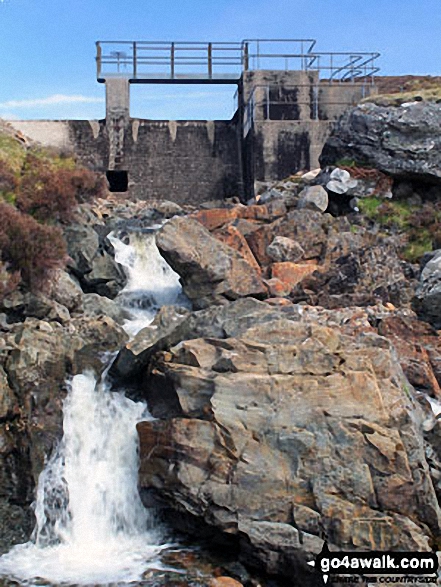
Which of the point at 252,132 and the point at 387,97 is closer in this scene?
the point at 387,97

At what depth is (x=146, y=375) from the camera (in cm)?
1241

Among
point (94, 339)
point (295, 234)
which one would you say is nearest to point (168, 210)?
point (295, 234)

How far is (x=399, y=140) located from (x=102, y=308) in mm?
11932

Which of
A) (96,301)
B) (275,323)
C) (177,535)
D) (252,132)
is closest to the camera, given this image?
(177,535)

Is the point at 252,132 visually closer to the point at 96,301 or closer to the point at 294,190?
the point at 294,190

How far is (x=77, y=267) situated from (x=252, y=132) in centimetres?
1213

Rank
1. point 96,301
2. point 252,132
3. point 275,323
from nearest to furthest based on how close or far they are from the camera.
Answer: point 275,323
point 96,301
point 252,132

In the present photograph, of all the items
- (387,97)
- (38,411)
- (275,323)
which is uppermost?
(387,97)

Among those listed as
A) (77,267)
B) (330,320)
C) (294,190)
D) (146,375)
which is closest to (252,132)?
(294,190)

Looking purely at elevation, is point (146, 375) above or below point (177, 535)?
above

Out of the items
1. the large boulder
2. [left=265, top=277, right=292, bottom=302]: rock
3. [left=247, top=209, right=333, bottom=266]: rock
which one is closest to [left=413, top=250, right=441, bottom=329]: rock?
[left=265, top=277, right=292, bottom=302]: rock

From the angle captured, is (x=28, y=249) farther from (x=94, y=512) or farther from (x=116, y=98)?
(x=116, y=98)

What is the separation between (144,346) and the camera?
1257 cm

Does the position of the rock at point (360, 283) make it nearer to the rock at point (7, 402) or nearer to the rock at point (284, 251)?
the rock at point (284, 251)
